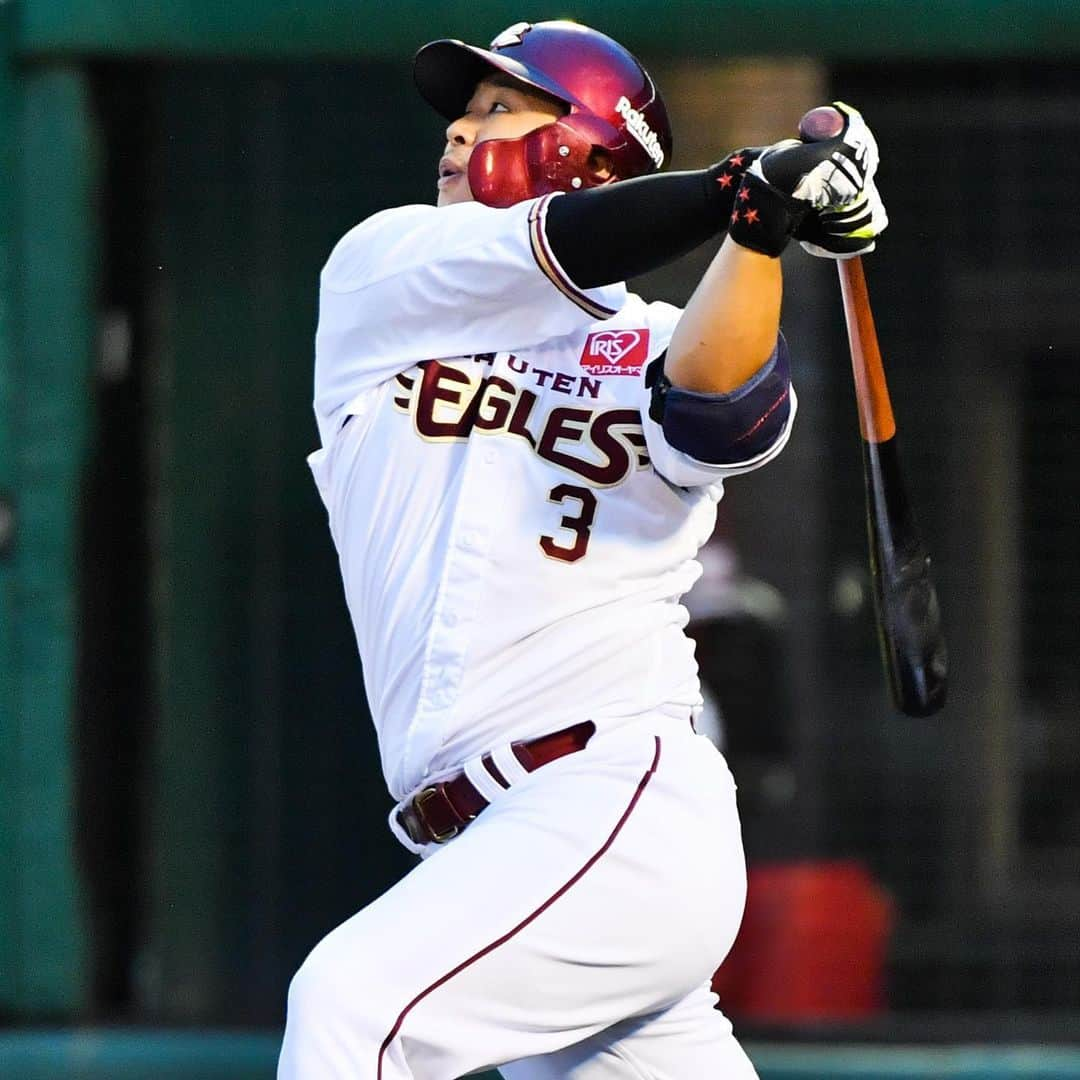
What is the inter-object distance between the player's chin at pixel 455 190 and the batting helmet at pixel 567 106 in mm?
38

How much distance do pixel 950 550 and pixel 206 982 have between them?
191 centimetres

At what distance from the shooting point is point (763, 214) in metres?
2.11

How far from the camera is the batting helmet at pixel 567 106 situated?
2607 millimetres

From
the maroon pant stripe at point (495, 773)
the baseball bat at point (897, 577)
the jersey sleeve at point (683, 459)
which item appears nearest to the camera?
the jersey sleeve at point (683, 459)

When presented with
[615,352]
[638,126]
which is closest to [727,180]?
[615,352]

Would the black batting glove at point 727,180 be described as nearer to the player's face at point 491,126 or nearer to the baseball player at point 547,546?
the baseball player at point 547,546

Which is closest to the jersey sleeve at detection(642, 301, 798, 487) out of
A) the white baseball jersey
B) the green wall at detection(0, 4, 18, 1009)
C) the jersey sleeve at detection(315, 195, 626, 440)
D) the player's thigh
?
the white baseball jersey

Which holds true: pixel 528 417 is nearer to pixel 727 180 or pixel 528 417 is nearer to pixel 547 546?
pixel 547 546

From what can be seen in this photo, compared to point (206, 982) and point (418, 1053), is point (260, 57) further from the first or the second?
point (418, 1053)

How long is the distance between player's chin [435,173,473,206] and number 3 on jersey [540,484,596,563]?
1.51ft

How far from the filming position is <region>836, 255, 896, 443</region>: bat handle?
2.42m

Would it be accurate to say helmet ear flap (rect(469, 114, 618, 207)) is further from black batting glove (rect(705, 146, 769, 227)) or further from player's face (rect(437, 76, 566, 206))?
black batting glove (rect(705, 146, 769, 227))

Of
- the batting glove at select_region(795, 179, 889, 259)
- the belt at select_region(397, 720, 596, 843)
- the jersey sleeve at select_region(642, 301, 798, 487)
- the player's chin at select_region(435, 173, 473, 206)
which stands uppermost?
the player's chin at select_region(435, 173, 473, 206)

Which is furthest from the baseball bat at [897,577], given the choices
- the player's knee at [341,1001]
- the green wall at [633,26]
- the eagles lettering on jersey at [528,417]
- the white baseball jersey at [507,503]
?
the green wall at [633,26]
